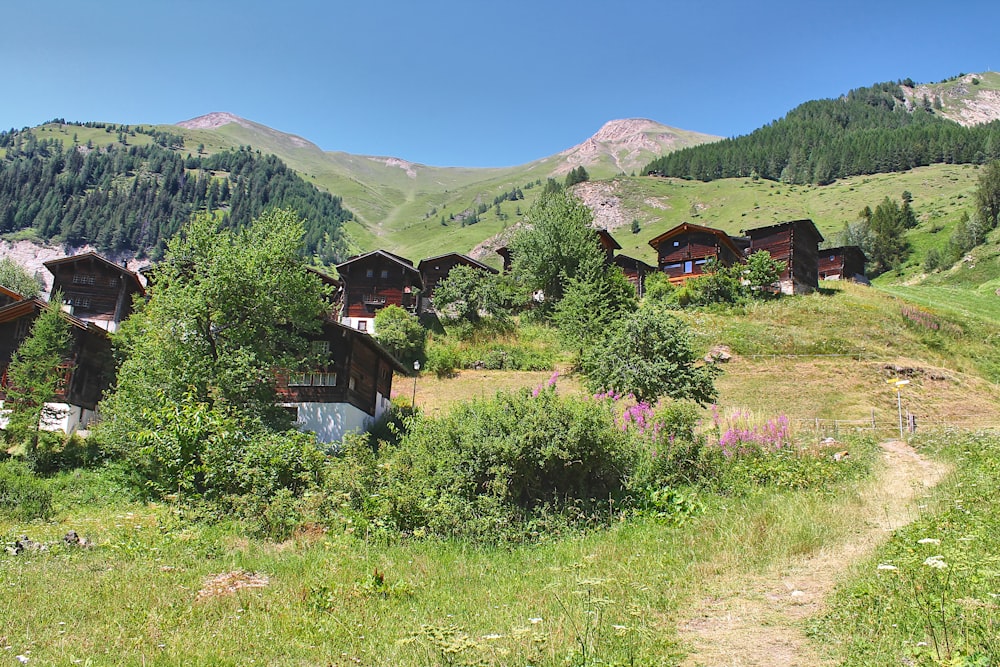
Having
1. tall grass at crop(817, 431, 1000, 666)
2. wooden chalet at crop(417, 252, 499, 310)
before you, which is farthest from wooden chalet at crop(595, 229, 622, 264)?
tall grass at crop(817, 431, 1000, 666)

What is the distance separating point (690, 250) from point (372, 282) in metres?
31.7

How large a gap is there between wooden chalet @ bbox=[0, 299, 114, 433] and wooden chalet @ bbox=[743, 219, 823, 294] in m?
53.1

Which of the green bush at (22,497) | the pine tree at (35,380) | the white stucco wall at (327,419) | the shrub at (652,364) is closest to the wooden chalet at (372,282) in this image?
the white stucco wall at (327,419)

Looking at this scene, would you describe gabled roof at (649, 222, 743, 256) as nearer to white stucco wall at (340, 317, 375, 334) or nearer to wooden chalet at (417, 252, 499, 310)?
wooden chalet at (417, 252, 499, 310)

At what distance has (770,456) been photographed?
1430 cm

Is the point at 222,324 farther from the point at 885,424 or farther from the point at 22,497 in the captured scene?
the point at 885,424

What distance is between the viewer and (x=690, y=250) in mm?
61719

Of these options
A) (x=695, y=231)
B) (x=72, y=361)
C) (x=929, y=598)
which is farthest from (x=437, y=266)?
(x=929, y=598)

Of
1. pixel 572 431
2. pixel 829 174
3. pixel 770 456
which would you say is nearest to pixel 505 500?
pixel 572 431

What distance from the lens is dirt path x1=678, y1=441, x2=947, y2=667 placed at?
5.76m

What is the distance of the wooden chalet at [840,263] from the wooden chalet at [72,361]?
74022 mm

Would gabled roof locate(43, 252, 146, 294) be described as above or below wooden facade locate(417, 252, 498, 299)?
below

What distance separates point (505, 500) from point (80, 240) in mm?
173875

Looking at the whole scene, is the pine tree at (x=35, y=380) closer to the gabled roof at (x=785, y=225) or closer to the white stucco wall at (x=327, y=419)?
the white stucco wall at (x=327, y=419)
